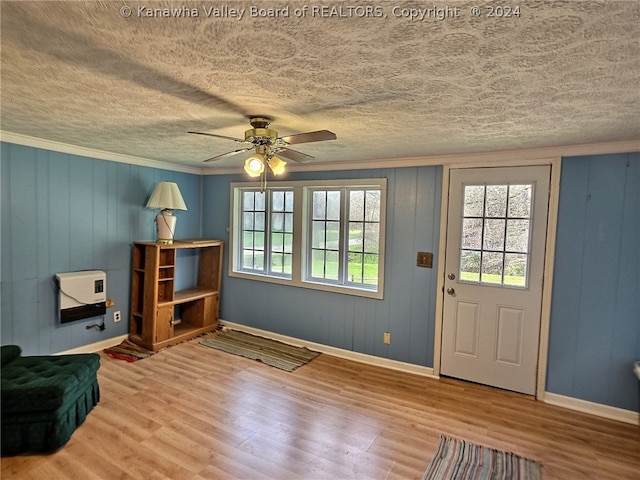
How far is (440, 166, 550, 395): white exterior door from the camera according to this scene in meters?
3.06

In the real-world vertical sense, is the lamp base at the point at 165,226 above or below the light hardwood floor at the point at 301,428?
above

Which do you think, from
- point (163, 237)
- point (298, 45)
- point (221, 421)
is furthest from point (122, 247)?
point (298, 45)

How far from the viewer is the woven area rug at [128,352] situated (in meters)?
3.66

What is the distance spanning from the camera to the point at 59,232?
345 cm

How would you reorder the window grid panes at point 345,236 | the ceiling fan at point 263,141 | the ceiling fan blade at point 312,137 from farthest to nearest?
the window grid panes at point 345,236, the ceiling fan at point 263,141, the ceiling fan blade at point 312,137

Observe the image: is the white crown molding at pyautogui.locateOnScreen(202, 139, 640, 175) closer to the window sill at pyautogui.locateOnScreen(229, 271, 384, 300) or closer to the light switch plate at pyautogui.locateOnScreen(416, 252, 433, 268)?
the light switch plate at pyautogui.locateOnScreen(416, 252, 433, 268)

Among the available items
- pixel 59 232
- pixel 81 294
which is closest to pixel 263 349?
pixel 81 294

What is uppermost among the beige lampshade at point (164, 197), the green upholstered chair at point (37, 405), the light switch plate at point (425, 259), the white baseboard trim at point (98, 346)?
the beige lampshade at point (164, 197)

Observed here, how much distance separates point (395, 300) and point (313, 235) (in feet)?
4.06

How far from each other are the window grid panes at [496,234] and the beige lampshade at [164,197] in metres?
3.17

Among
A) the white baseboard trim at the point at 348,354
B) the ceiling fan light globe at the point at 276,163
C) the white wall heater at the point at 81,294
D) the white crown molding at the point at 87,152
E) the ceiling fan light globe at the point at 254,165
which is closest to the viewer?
the ceiling fan light globe at the point at 254,165

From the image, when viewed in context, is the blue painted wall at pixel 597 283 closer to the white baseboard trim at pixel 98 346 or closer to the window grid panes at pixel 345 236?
the window grid panes at pixel 345 236

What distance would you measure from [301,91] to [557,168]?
A: 2401 millimetres

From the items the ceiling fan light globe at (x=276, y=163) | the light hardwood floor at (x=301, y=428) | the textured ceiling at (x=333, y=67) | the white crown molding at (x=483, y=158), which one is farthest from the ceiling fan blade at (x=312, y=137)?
the light hardwood floor at (x=301, y=428)
